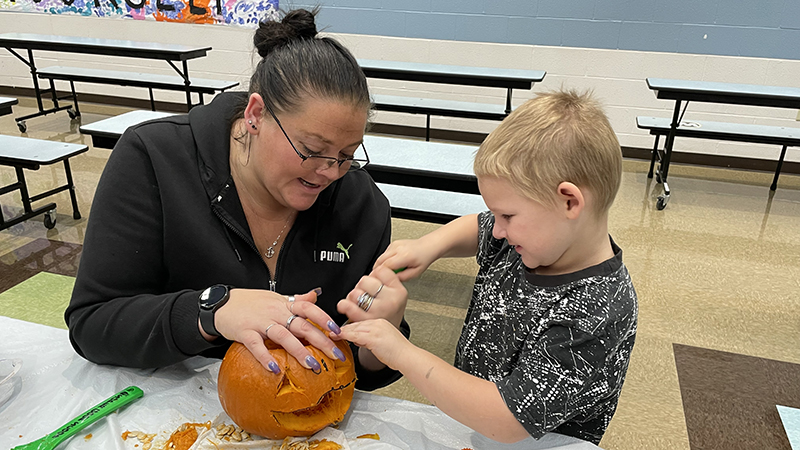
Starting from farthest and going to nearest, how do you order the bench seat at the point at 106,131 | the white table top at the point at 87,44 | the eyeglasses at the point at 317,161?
the white table top at the point at 87,44 → the bench seat at the point at 106,131 → the eyeglasses at the point at 317,161

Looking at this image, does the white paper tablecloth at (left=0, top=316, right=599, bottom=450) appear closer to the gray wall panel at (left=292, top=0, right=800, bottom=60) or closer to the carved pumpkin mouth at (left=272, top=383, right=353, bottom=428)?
the carved pumpkin mouth at (left=272, top=383, right=353, bottom=428)

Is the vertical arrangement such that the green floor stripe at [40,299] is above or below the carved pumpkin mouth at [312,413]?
below

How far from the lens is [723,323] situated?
2660 mm

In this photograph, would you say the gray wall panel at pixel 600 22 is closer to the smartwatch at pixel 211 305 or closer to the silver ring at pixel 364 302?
the silver ring at pixel 364 302

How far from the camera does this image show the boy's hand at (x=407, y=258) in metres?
1.12

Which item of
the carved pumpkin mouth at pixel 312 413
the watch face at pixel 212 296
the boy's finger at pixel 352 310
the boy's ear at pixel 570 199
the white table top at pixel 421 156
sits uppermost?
the boy's ear at pixel 570 199

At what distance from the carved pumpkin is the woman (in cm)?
2

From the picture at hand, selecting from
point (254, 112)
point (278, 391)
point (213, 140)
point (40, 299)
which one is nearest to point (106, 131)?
point (40, 299)

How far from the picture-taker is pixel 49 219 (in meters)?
3.40

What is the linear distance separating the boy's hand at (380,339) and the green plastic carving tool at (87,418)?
1.36 feet

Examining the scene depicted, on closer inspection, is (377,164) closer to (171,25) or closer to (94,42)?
(94,42)

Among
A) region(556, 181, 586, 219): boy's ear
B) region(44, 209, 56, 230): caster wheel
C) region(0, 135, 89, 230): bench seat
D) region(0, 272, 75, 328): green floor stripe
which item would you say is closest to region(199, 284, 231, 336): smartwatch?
region(556, 181, 586, 219): boy's ear

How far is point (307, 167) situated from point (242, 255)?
0.26 metres

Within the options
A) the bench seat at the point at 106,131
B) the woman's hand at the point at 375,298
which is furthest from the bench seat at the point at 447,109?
the woman's hand at the point at 375,298
